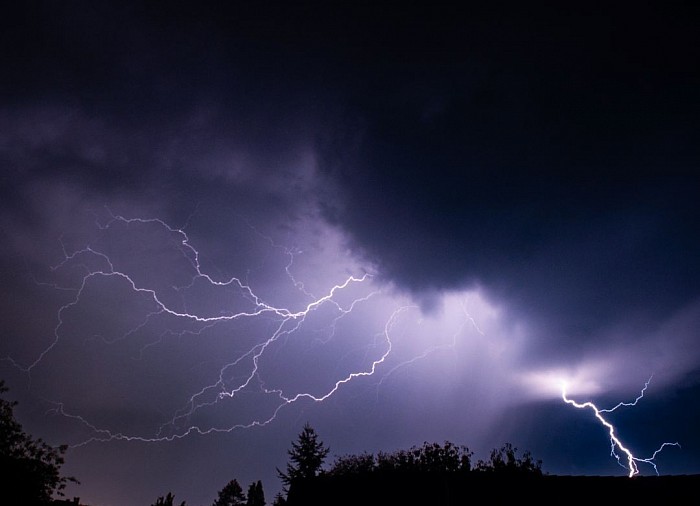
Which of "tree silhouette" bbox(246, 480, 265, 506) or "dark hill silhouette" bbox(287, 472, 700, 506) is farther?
"tree silhouette" bbox(246, 480, 265, 506)

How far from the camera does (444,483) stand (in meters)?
9.16

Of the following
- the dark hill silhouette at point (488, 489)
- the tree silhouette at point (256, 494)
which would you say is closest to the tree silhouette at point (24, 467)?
the dark hill silhouette at point (488, 489)

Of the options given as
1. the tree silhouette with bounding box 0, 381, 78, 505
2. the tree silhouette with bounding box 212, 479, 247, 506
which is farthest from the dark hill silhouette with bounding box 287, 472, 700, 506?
the tree silhouette with bounding box 212, 479, 247, 506

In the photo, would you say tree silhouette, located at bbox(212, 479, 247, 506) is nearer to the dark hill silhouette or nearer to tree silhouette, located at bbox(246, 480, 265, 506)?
tree silhouette, located at bbox(246, 480, 265, 506)

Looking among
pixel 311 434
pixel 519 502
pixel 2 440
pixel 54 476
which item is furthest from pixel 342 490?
pixel 311 434

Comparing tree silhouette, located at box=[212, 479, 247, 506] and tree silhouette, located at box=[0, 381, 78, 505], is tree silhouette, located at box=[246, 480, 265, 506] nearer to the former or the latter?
tree silhouette, located at box=[212, 479, 247, 506]

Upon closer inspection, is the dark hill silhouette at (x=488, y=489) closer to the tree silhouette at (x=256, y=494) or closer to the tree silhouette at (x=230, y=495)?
the tree silhouette at (x=256, y=494)

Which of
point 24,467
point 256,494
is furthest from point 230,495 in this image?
point 24,467

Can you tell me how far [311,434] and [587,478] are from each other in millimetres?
19251

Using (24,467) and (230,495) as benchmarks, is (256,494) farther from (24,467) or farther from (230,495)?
(24,467)

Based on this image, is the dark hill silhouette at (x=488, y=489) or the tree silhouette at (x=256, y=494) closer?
the dark hill silhouette at (x=488, y=489)

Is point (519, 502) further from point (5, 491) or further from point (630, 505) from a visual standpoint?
point (5, 491)

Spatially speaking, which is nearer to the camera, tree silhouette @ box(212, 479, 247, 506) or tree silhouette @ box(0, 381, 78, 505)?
tree silhouette @ box(0, 381, 78, 505)

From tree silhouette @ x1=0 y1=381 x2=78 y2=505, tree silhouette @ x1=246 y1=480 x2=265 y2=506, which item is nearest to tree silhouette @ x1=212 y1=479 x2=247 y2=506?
tree silhouette @ x1=246 y1=480 x2=265 y2=506
